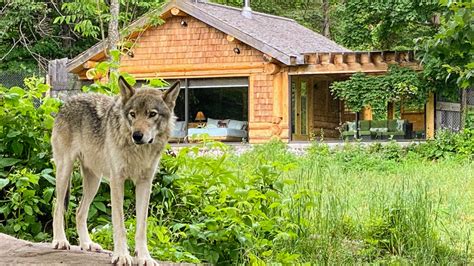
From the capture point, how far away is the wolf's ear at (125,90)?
4812 mm

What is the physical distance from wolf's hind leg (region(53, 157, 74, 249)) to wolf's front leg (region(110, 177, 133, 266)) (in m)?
0.57

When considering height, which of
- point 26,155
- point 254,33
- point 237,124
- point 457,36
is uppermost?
point 254,33

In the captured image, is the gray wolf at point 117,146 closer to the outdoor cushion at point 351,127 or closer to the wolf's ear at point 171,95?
the wolf's ear at point 171,95

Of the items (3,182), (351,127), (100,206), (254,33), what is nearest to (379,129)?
(351,127)

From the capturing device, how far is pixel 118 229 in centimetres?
482

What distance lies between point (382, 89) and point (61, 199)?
1774 centimetres

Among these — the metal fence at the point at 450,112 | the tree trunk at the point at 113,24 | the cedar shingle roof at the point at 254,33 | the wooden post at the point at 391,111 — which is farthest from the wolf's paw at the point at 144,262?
the wooden post at the point at 391,111

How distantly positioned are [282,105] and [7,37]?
1444 cm

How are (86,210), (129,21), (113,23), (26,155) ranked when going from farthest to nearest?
1. (129,21)
2. (113,23)
3. (26,155)
4. (86,210)

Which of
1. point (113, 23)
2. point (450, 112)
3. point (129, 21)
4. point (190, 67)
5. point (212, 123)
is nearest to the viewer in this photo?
point (113, 23)

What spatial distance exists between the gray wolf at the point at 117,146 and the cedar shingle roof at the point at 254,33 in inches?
604

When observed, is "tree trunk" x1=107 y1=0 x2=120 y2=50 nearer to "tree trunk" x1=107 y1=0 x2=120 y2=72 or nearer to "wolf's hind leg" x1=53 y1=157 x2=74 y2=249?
"tree trunk" x1=107 y1=0 x2=120 y2=72

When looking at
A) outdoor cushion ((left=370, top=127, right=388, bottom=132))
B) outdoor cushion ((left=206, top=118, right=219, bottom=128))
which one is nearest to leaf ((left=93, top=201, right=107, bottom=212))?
outdoor cushion ((left=370, top=127, right=388, bottom=132))

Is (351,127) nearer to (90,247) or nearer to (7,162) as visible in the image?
(7,162)
